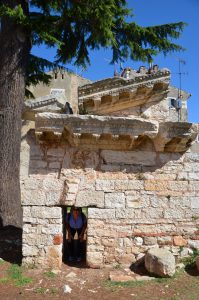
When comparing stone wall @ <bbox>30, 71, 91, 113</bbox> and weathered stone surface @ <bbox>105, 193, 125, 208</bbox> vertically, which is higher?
stone wall @ <bbox>30, 71, 91, 113</bbox>

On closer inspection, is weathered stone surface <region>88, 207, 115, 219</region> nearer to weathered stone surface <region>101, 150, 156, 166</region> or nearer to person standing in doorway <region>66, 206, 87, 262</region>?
person standing in doorway <region>66, 206, 87, 262</region>

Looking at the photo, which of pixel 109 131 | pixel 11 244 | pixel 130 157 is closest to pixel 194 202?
pixel 130 157

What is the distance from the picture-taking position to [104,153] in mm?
6051

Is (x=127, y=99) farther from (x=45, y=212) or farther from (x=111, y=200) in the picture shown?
(x=45, y=212)

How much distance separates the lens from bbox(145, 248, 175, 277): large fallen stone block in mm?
5340

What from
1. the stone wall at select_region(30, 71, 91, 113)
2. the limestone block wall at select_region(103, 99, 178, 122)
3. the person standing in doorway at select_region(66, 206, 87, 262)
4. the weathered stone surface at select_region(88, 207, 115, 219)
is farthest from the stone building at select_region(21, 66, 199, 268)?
the stone wall at select_region(30, 71, 91, 113)

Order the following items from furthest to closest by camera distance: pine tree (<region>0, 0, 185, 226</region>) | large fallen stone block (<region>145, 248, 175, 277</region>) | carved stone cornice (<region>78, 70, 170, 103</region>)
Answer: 1. carved stone cornice (<region>78, 70, 170, 103</region>)
2. pine tree (<region>0, 0, 185, 226</region>)
3. large fallen stone block (<region>145, 248, 175, 277</region>)

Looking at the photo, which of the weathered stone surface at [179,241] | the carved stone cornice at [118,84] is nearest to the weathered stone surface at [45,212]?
the weathered stone surface at [179,241]

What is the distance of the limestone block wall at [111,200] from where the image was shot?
5812 mm

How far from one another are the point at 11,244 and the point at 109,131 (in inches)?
134

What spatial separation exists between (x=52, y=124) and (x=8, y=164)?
2882 millimetres

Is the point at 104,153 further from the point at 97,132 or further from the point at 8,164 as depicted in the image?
the point at 8,164

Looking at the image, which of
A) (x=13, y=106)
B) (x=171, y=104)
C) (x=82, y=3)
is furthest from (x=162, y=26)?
(x=171, y=104)

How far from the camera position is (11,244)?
703cm
